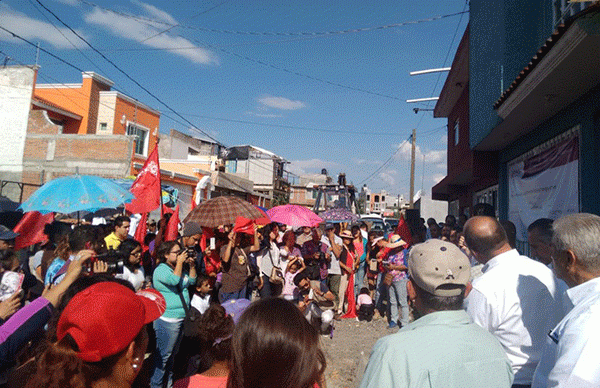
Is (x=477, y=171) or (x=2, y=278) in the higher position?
(x=477, y=171)

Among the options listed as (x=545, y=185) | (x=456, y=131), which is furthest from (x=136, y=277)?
(x=456, y=131)

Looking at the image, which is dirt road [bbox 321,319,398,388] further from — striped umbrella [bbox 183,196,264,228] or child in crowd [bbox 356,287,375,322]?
striped umbrella [bbox 183,196,264,228]

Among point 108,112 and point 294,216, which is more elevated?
point 108,112

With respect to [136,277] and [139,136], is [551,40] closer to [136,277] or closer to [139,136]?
[136,277]

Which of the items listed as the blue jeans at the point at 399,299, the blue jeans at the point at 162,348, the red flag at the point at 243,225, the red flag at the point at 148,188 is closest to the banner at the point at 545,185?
the blue jeans at the point at 399,299

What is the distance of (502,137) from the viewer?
357 inches

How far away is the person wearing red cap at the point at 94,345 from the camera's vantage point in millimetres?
1605

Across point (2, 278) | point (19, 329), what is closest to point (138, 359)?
point (19, 329)

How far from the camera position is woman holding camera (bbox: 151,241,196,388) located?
436cm

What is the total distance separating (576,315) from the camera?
186 centimetres

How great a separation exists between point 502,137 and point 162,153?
85.6 ft

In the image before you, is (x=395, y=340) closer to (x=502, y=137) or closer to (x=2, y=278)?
(x=2, y=278)

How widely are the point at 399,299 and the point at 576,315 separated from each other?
655 cm

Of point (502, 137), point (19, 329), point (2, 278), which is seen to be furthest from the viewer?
point (502, 137)
